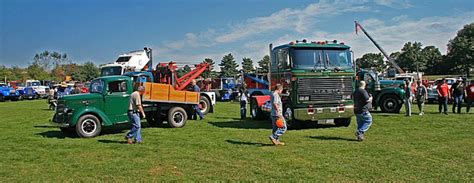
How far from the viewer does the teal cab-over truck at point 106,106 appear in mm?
11664

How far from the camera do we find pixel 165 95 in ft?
44.3

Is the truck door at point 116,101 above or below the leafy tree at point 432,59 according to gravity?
below

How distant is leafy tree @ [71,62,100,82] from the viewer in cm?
9103

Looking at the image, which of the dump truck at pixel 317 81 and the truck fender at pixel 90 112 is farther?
the dump truck at pixel 317 81

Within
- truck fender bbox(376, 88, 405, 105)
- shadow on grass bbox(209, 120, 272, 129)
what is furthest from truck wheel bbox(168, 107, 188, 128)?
truck fender bbox(376, 88, 405, 105)

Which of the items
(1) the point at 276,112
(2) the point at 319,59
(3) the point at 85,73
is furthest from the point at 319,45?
(3) the point at 85,73

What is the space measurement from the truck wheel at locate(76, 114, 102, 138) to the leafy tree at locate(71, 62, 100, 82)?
82329 millimetres

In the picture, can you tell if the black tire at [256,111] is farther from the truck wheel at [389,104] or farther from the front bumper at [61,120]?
the front bumper at [61,120]

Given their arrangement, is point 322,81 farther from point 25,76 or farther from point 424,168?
point 25,76

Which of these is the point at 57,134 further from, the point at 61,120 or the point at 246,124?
the point at 246,124

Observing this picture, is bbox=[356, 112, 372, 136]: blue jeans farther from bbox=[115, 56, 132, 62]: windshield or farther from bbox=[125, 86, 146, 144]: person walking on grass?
bbox=[115, 56, 132, 62]: windshield

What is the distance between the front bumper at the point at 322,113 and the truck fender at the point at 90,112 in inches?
221

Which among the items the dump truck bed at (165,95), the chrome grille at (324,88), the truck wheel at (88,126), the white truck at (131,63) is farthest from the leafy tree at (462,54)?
the truck wheel at (88,126)

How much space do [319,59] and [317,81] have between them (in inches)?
28.8
